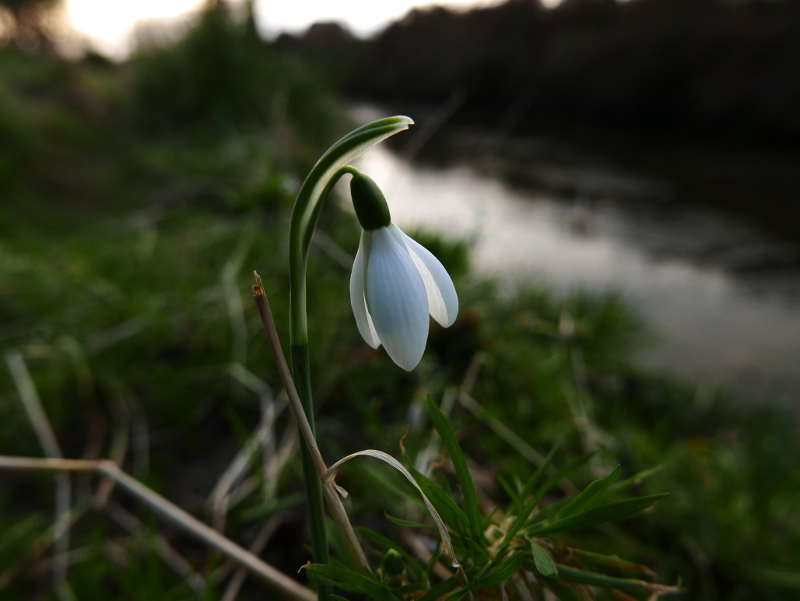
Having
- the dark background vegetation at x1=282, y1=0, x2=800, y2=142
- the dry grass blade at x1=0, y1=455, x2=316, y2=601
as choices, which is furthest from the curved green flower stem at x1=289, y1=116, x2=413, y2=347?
the dark background vegetation at x1=282, y1=0, x2=800, y2=142

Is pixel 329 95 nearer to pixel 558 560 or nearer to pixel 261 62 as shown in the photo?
pixel 261 62

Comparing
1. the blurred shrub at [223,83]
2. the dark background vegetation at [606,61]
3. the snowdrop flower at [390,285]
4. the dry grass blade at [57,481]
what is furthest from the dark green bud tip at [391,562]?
the dark background vegetation at [606,61]

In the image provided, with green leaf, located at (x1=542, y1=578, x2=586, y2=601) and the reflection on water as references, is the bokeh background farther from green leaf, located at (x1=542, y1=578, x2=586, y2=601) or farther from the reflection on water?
green leaf, located at (x1=542, y1=578, x2=586, y2=601)

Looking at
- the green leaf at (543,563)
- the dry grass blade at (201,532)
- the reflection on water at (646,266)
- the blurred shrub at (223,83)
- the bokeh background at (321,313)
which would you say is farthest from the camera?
the blurred shrub at (223,83)

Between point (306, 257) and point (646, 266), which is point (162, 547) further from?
point (646, 266)

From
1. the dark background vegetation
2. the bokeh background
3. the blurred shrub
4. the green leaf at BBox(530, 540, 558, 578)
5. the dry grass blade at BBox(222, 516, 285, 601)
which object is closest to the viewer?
the green leaf at BBox(530, 540, 558, 578)

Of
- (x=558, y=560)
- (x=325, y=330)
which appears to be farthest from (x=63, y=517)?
(x=558, y=560)

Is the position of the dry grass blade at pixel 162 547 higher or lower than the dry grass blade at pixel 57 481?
lower

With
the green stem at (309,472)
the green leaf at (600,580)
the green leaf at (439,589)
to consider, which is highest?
the green stem at (309,472)

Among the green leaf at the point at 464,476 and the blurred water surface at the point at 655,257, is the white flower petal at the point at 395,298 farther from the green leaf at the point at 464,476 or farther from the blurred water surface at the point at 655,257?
the blurred water surface at the point at 655,257
